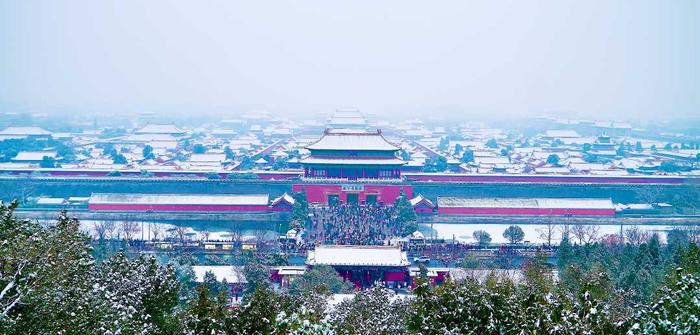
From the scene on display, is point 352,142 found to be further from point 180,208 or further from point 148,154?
point 148,154

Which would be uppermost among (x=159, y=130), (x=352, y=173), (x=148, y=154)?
(x=159, y=130)

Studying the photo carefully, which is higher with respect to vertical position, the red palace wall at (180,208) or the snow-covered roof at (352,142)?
the snow-covered roof at (352,142)

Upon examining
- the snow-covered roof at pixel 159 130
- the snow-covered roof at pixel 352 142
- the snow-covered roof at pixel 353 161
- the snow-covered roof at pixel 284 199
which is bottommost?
the snow-covered roof at pixel 284 199

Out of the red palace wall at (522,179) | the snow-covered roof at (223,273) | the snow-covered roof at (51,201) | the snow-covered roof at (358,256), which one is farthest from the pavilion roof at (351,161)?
the snow-covered roof at (223,273)

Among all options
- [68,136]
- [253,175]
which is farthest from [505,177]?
[68,136]

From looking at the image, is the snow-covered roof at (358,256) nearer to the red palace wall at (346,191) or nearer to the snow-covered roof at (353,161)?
the red palace wall at (346,191)

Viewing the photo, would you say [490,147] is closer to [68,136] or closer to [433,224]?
[433,224]

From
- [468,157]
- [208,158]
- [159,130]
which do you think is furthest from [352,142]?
[159,130]
